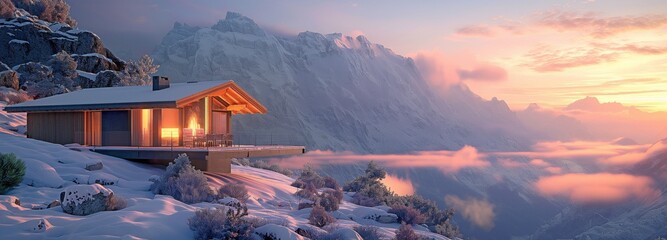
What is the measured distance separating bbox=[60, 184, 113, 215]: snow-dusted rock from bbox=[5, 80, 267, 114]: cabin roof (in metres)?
9.04

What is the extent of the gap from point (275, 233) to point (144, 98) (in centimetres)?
1430

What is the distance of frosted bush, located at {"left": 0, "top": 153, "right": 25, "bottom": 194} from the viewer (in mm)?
15818

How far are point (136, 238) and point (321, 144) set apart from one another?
172m

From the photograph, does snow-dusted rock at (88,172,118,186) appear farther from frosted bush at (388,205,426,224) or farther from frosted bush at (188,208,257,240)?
frosted bush at (388,205,426,224)

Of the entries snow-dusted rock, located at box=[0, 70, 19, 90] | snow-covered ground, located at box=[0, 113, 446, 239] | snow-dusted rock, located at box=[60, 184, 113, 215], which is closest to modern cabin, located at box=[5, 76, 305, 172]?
snow-covered ground, located at box=[0, 113, 446, 239]

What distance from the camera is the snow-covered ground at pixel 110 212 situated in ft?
39.6

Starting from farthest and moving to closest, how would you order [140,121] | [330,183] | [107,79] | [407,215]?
[107,79] → [330,183] → [140,121] → [407,215]

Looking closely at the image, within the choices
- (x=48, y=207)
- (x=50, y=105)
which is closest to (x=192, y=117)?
(x=50, y=105)

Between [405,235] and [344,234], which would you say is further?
[405,235]

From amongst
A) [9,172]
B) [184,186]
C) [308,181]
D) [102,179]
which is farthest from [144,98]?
[308,181]

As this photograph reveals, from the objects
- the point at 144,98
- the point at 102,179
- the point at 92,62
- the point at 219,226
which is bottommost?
the point at 219,226

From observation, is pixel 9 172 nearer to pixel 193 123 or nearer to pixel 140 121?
pixel 140 121

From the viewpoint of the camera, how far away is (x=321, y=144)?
18325 cm

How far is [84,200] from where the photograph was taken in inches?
552
